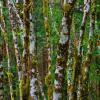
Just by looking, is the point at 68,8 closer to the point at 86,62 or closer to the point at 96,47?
the point at 86,62

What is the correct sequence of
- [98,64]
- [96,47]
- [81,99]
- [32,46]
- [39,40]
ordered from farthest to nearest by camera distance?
[39,40] < [98,64] < [96,47] < [81,99] < [32,46]

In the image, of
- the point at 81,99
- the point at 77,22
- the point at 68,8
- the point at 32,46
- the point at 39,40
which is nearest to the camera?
the point at 68,8

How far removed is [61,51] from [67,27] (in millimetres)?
399

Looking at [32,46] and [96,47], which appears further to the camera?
[96,47]

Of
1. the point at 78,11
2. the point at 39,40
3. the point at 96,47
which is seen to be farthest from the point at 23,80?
the point at 39,40

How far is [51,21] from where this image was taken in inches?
636

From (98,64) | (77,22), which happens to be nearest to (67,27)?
(77,22)

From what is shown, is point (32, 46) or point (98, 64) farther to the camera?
point (98, 64)

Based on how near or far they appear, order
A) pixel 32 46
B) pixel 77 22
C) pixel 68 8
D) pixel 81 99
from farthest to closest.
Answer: pixel 77 22 < pixel 81 99 < pixel 32 46 < pixel 68 8

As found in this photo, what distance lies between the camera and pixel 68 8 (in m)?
5.02

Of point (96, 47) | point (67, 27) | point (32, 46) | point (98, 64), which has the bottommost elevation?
point (98, 64)

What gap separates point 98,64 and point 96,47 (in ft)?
10.2

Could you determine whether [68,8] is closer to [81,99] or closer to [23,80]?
[23,80]

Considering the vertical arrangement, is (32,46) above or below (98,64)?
above
